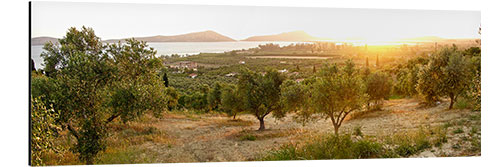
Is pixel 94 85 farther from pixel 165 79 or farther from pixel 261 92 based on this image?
pixel 261 92

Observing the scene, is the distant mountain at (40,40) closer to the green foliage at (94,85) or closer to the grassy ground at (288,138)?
the green foliage at (94,85)

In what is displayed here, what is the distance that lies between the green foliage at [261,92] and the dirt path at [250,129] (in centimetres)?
30

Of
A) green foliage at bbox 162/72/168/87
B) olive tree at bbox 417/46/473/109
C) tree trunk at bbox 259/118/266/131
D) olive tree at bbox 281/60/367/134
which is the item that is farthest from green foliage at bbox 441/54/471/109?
green foliage at bbox 162/72/168/87

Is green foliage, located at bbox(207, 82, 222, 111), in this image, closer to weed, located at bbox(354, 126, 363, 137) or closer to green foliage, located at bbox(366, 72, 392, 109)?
weed, located at bbox(354, 126, 363, 137)

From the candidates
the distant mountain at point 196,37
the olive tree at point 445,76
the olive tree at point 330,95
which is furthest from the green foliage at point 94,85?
the olive tree at point 445,76

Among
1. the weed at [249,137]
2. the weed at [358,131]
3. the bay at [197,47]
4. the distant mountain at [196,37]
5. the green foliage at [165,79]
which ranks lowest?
the weed at [249,137]

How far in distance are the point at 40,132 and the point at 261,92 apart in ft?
17.6

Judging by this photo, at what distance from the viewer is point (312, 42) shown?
9.19 m

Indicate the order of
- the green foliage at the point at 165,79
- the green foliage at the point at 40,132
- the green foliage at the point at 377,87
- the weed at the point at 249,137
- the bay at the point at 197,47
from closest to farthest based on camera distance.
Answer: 1. the green foliage at the point at 40,132
2. the bay at the point at 197,47
3. the green foliage at the point at 165,79
4. the weed at the point at 249,137
5. the green foliage at the point at 377,87

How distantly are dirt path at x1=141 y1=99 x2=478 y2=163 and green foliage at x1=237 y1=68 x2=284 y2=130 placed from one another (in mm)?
296

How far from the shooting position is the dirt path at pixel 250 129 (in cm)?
846

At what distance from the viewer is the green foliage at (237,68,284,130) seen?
972 centimetres

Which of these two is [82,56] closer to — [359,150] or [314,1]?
[314,1]
